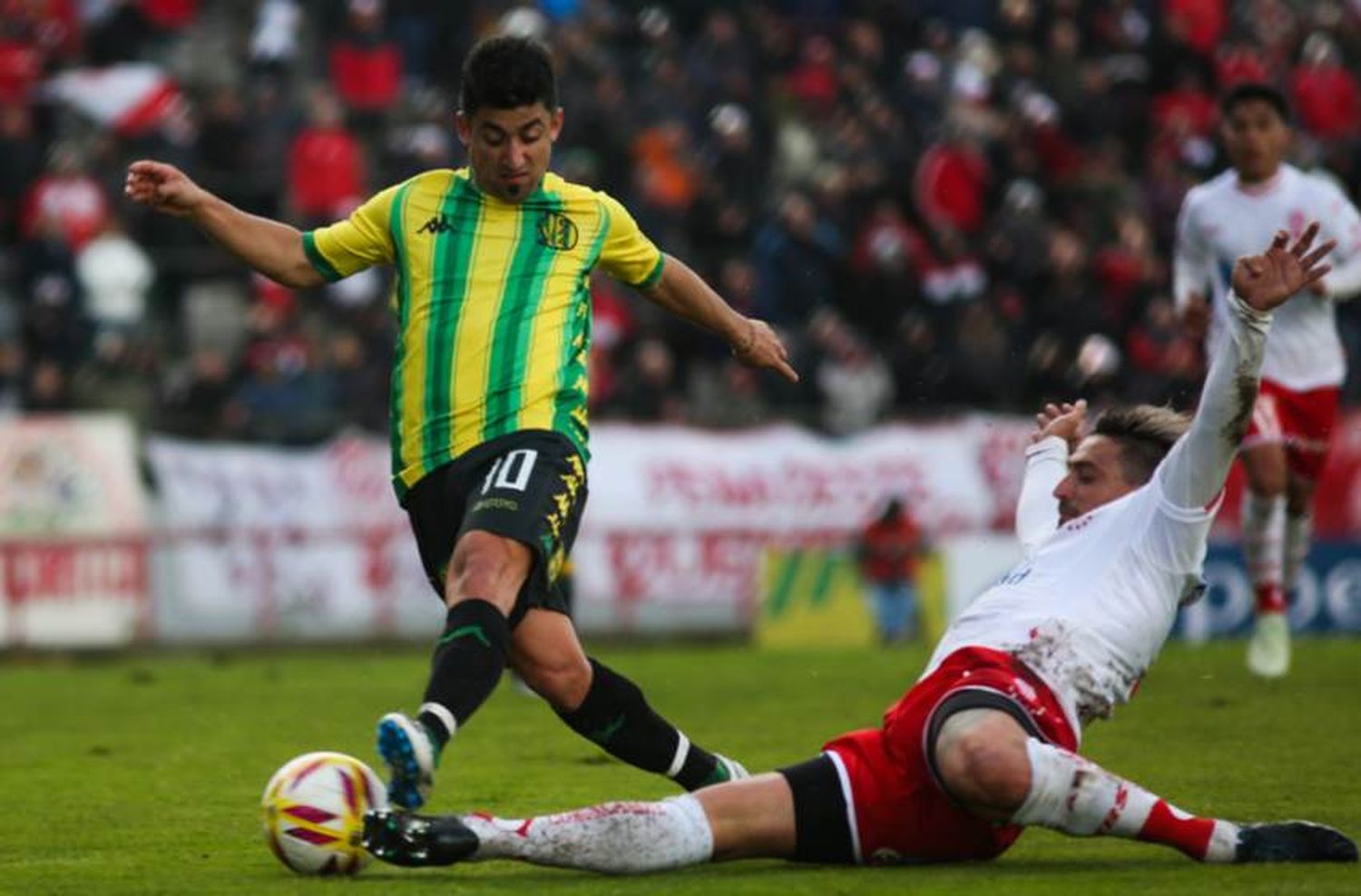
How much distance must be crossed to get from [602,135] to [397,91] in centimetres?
222

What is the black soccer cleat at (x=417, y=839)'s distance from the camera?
271 inches

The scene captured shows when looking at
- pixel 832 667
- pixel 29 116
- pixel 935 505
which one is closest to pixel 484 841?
pixel 832 667

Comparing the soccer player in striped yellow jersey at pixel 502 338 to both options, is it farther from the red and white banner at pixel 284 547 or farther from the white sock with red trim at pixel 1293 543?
the red and white banner at pixel 284 547

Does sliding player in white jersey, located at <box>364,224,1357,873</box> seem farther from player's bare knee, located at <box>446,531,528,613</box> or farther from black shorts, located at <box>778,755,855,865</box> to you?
player's bare knee, located at <box>446,531,528,613</box>

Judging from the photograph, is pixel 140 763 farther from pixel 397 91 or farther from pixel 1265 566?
pixel 397 91

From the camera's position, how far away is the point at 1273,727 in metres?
11.7

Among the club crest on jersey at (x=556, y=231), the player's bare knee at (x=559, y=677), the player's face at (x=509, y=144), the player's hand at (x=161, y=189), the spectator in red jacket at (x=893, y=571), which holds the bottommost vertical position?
the spectator in red jacket at (x=893, y=571)

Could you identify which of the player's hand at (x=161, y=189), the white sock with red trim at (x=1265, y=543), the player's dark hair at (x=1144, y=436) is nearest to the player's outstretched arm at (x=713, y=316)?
the player's dark hair at (x=1144, y=436)

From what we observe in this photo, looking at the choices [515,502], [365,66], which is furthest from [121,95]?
[515,502]

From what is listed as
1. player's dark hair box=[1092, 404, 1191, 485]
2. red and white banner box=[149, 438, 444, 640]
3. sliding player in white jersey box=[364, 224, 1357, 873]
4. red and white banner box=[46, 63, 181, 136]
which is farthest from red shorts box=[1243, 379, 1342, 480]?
red and white banner box=[46, 63, 181, 136]

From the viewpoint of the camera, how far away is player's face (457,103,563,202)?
8.09 meters

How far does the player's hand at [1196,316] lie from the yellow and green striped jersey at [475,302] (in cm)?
548

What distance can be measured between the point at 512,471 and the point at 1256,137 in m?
7.02

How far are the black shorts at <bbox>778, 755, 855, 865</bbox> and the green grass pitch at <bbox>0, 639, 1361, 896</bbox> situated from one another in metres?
0.09
